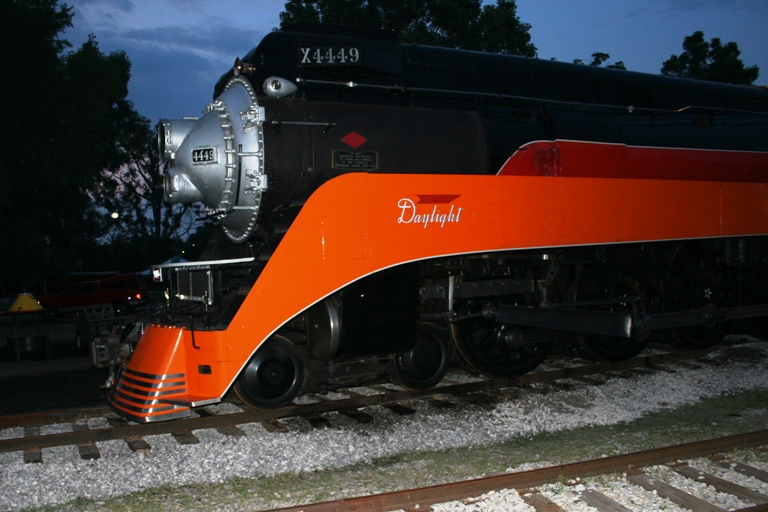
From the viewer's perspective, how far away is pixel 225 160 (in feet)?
18.4

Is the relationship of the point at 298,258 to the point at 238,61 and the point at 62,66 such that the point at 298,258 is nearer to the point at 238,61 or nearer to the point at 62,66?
the point at 238,61

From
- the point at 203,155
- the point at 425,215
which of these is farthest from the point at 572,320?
the point at 203,155

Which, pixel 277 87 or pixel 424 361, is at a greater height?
pixel 277 87

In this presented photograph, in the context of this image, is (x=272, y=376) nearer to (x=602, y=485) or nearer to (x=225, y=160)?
(x=225, y=160)

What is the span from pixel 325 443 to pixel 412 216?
6.47 feet

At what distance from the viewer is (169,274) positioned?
5992mm

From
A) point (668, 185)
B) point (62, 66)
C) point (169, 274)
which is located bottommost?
point (169, 274)

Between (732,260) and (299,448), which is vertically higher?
(732,260)

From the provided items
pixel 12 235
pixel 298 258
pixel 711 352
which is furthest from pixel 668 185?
pixel 12 235

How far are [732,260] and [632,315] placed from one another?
7.73 feet

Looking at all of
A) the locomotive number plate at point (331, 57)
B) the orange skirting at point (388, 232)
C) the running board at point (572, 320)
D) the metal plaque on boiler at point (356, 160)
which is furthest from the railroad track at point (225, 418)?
the locomotive number plate at point (331, 57)

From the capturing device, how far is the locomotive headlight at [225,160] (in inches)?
217

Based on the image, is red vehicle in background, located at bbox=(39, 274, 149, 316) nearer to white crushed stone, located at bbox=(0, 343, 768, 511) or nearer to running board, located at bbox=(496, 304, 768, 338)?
white crushed stone, located at bbox=(0, 343, 768, 511)

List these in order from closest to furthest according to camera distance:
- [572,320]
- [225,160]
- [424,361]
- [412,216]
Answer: [412,216] < [225,160] < [424,361] < [572,320]
